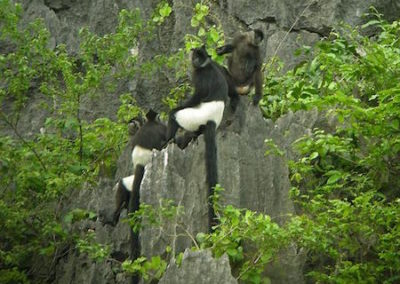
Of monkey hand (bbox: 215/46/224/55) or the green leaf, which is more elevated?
monkey hand (bbox: 215/46/224/55)

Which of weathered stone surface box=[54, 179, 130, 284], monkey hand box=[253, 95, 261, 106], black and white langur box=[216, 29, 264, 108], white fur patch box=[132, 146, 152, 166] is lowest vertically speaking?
weathered stone surface box=[54, 179, 130, 284]

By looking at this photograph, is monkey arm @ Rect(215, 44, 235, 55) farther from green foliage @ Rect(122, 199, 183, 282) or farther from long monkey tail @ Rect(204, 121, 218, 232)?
green foliage @ Rect(122, 199, 183, 282)

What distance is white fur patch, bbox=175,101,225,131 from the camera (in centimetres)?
1141

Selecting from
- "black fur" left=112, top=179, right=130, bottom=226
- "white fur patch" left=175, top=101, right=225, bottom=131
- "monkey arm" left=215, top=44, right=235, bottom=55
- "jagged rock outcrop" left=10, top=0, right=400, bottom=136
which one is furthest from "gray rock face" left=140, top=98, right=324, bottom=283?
"jagged rock outcrop" left=10, top=0, right=400, bottom=136

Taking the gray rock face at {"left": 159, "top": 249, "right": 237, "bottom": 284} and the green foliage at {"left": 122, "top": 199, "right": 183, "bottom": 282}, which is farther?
the green foliage at {"left": 122, "top": 199, "right": 183, "bottom": 282}

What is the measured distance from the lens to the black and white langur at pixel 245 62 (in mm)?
12697

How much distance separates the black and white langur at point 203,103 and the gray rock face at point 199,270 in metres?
2.01

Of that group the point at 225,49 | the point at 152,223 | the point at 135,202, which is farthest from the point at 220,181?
the point at 225,49

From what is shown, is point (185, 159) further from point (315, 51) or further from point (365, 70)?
point (315, 51)

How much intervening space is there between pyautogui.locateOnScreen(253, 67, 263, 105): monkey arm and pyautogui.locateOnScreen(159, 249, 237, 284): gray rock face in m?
3.29

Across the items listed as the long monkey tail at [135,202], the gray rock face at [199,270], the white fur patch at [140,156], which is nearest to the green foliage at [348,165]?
the gray rock face at [199,270]

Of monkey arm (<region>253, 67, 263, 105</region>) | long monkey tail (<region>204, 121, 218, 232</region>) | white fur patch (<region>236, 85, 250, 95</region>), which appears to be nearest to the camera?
long monkey tail (<region>204, 121, 218, 232</region>)

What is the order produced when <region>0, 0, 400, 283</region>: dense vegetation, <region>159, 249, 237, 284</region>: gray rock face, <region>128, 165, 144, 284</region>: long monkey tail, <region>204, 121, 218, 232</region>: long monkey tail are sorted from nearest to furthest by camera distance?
<region>159, 249, 237, 284</region>: gray rock face < <region>0, 0, 400, 283</region>: dense vegetation < <region>204, 121, 218, 232</region>: long monkey tail < <region>128, 165, 144, 284</region>: long monkey tail

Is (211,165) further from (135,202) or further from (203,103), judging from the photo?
(135,202)
